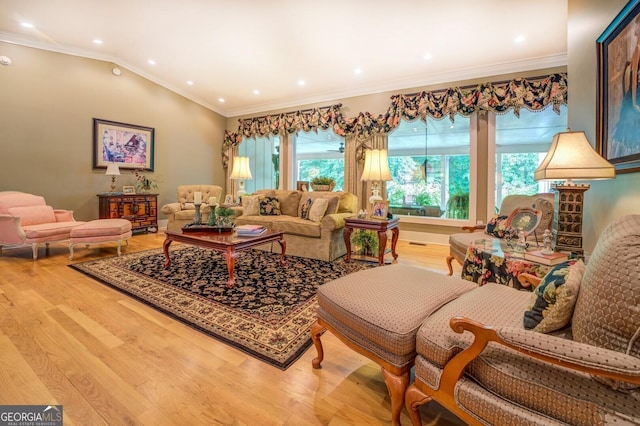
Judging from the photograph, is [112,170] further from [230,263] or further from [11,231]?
[230,263]

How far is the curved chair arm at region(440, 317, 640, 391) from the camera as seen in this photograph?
0.69 m

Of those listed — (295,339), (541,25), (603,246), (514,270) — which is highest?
(541,25)

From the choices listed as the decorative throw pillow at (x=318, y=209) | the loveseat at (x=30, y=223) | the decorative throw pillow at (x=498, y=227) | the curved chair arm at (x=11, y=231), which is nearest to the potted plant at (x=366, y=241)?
the decorative throw pillow at (x=318, y=209)

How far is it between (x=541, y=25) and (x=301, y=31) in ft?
9.41

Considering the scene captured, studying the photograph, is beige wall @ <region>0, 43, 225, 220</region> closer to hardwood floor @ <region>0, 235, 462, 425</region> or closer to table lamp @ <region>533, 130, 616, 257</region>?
hardwood floor @ <region>0, 235, 462, 425</region>

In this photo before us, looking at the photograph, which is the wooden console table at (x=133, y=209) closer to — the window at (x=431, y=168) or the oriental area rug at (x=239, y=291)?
the oriental area rug at (x=239, y=291)

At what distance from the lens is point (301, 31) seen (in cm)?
379

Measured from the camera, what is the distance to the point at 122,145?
5.51 metres

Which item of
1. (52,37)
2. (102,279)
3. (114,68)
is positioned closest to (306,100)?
(114,68)

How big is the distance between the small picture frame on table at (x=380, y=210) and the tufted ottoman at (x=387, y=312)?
2.01m

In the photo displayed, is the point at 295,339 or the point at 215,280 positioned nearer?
the point at 295,339

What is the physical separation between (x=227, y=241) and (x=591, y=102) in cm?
321

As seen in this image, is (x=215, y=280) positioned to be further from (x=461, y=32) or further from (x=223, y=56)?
(x=461, y=32)

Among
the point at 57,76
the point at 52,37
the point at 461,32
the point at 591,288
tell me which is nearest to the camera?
the point at 591,288
